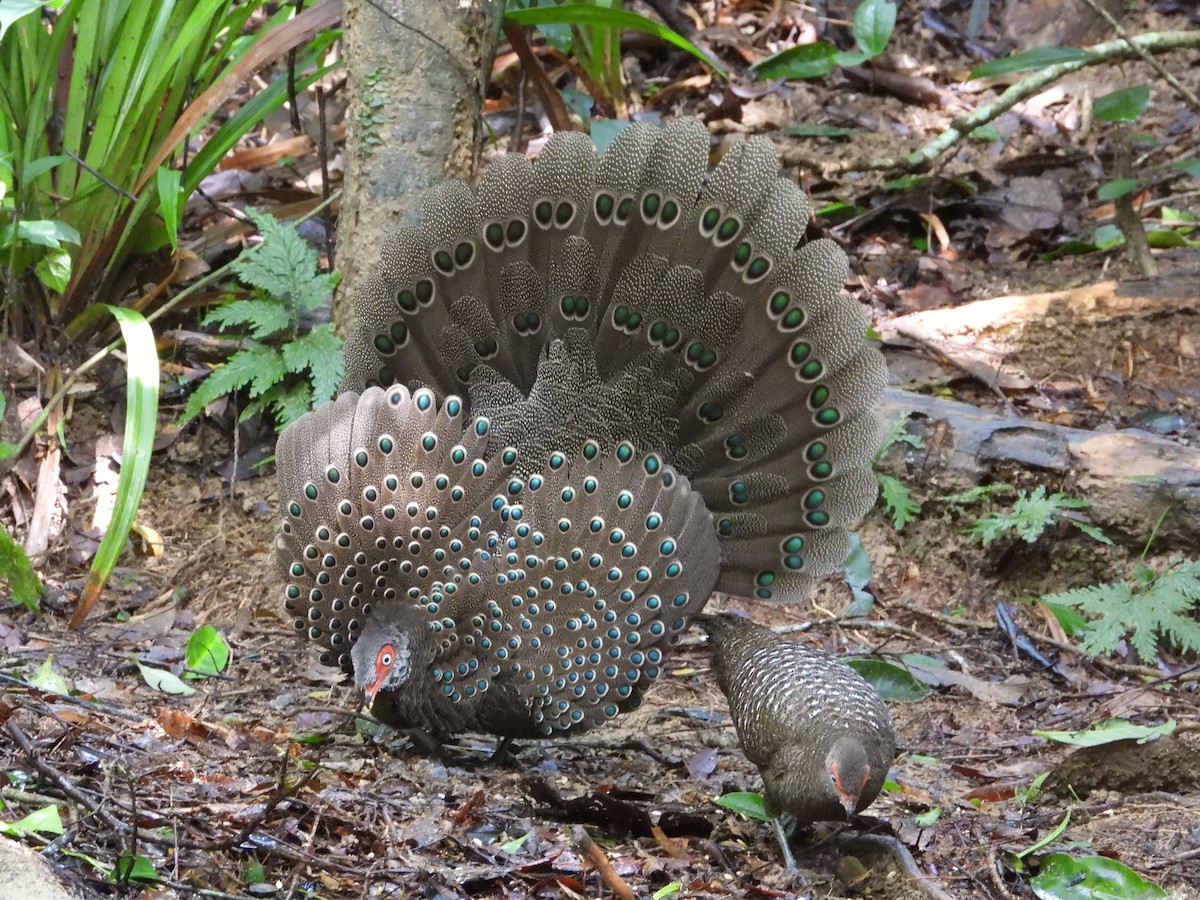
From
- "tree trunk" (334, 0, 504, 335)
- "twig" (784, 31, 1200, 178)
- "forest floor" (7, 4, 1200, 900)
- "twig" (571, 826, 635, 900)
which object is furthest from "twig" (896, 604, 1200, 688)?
"twig" (784, 31, 1200, 178)

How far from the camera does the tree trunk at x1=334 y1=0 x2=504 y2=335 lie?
16.0 ft

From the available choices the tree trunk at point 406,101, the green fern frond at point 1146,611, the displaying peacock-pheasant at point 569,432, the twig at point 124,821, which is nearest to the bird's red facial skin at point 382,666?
the displaying peacock-pheasant at point 569,432

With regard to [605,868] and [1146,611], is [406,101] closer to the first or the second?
[605,868]

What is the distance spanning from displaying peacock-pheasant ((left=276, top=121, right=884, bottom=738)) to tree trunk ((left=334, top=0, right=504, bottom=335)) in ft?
2.64

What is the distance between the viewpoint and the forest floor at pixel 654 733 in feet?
10.1

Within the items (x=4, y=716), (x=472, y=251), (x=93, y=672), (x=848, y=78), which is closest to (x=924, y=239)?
(x=848, y=78)

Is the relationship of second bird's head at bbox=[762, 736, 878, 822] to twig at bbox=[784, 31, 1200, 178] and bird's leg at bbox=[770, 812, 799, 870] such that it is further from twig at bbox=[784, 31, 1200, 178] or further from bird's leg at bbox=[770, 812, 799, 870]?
twig at bbox=[784, 31, 1200, 178]

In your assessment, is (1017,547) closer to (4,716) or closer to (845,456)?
(845,456)

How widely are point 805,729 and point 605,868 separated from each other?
774 millimetres

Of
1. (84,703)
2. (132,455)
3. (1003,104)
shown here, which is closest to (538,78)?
(132,455)

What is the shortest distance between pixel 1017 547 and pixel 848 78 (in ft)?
14.0

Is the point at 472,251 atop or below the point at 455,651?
atop

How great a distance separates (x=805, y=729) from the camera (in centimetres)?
356

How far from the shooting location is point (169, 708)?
402 centimetres
